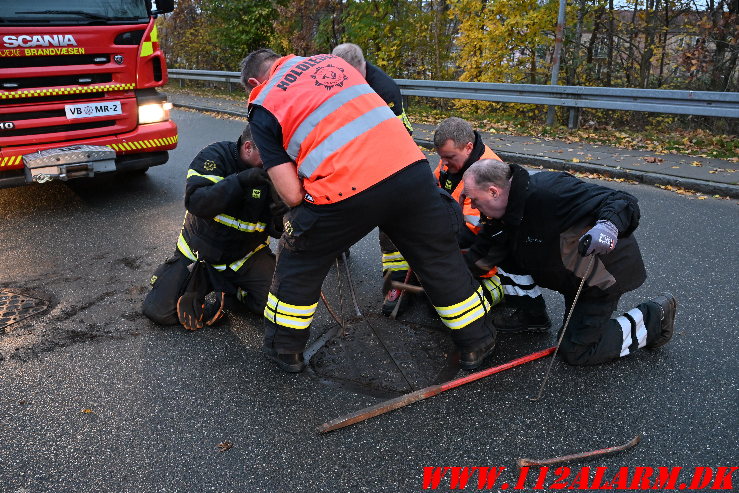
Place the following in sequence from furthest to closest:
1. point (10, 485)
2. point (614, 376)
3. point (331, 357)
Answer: point (331, 357), point (614, 376), point (10, 485)

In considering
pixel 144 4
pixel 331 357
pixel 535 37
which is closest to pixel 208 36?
pixel 535 37

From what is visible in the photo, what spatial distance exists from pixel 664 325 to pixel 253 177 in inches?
90.7

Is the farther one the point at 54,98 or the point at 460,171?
the point at 54,98

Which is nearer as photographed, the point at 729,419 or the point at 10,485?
the point at 10,485

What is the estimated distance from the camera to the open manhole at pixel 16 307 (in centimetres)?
378

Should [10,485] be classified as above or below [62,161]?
below

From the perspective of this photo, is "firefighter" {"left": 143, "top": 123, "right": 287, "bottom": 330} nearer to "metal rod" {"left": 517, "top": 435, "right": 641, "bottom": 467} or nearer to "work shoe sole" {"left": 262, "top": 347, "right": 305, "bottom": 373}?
"work shoe sole" {"left": 262, "top": 347, "right": 305, "bottom": 373}

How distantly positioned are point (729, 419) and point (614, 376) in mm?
524

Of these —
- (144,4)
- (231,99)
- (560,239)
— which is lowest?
(231,99)

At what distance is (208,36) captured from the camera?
2080 cm

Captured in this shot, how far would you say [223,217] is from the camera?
362 cm

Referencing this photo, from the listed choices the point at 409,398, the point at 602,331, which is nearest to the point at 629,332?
the point at 602,331

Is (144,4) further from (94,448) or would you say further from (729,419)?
(729,419)

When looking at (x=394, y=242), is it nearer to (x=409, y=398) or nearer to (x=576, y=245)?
(x=409, y=398)
